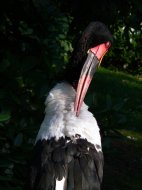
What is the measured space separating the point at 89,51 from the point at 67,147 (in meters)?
1.00

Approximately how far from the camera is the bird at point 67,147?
17.4ft

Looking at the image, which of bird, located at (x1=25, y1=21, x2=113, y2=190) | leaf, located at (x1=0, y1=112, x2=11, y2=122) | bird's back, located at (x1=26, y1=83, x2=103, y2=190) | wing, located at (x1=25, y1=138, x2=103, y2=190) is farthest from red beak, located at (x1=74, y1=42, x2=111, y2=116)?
leaf, located at (x1=0, y1=112, x2=11, y2=122)

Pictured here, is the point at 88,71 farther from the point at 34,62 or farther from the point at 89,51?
the point at 34,62

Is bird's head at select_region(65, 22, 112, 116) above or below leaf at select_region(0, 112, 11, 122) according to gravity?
above

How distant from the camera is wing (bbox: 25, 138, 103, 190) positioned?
5281mm

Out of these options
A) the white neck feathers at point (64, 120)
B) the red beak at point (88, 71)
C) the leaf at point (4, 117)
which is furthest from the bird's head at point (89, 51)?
the leaf at point (4, 117)

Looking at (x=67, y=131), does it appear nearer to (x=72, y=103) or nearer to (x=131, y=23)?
(x=72, y=103)

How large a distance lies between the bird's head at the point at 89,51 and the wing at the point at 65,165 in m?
0.66

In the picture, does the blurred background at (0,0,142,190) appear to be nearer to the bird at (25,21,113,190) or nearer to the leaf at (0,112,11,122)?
the leaf at (0,112,11,122)

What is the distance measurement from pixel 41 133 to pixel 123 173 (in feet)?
13.9

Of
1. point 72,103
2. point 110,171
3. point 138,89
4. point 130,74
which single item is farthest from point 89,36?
point 130,74

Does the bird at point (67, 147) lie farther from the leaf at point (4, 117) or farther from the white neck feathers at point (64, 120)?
the leaf at point (4, 117)

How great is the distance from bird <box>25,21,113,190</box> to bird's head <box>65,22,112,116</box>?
0.03m

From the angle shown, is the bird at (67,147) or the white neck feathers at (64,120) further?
the white neck feathers at (64,120)
